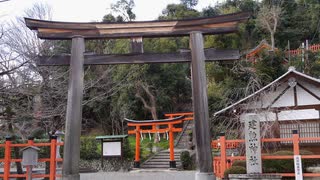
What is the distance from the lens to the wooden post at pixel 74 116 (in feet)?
30.3

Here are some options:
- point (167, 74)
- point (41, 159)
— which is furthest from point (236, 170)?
point (167, 74)

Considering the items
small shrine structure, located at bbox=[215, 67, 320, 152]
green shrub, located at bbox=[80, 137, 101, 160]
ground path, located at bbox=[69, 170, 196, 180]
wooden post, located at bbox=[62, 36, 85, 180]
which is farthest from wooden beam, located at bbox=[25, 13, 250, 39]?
green shrub, located at bbox=[80, 137, 101, 160]

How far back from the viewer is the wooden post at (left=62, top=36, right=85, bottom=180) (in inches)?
363

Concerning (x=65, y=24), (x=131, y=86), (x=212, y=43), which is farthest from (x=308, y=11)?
(x=65, y=24)

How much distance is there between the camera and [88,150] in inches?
989

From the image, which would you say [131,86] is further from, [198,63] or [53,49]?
[198,63]

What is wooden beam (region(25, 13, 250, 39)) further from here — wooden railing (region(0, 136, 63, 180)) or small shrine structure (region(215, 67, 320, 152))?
small shrine structure (region(215, 67, 320, 152))

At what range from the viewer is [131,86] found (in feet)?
101

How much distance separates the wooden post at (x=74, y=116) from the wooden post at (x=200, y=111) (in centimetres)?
330

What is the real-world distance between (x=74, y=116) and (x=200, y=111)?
140 inches

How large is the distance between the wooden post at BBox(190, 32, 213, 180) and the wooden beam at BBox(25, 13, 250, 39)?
360 millimetres

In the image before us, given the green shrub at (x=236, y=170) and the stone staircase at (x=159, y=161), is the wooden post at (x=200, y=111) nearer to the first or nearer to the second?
the green shrub at (x=236, y=170)

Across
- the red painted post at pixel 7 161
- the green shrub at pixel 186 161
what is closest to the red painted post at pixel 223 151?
the red painted post at pixel 7 161

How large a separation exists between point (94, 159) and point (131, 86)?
26.9 ft
